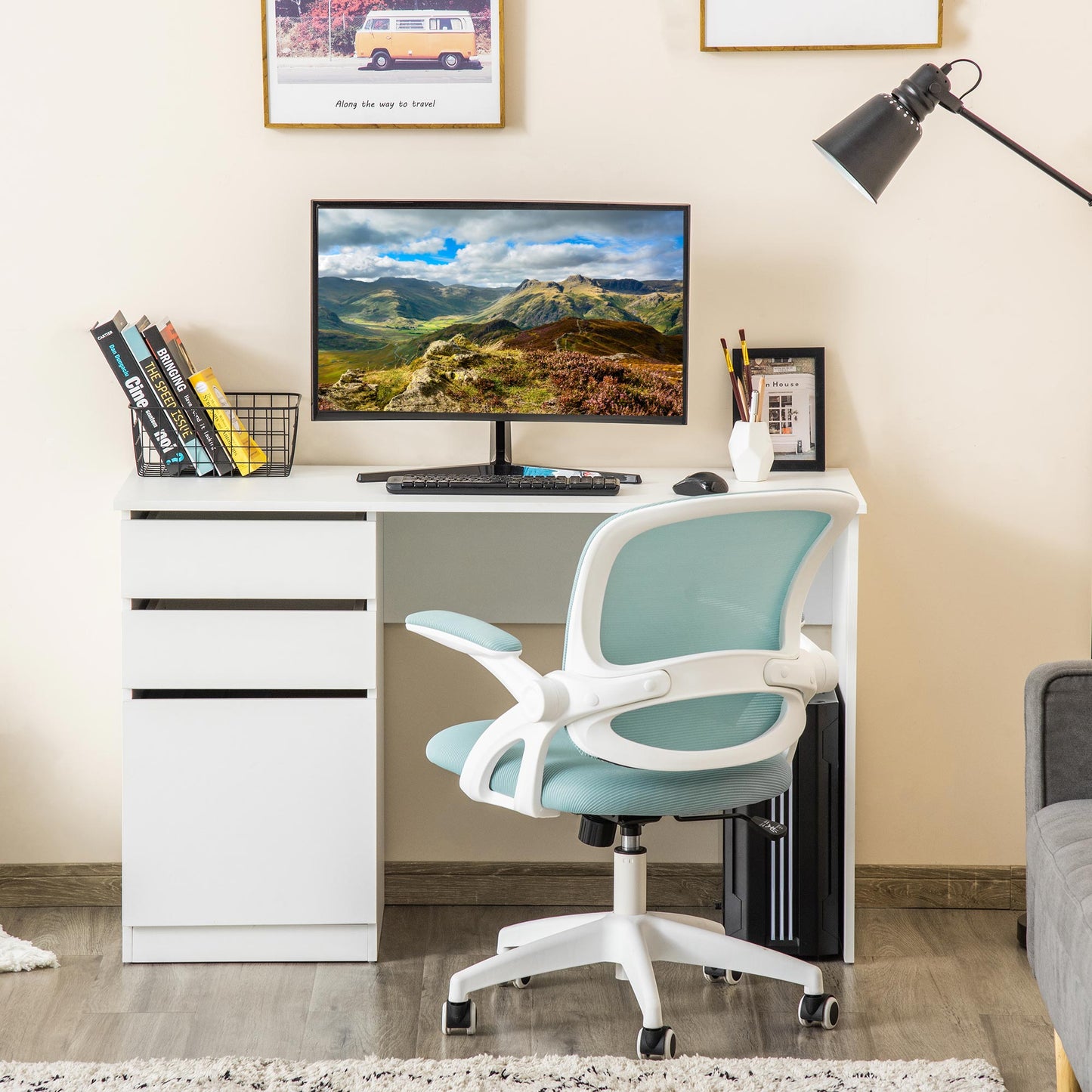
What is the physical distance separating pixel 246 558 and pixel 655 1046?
1033 millimetres

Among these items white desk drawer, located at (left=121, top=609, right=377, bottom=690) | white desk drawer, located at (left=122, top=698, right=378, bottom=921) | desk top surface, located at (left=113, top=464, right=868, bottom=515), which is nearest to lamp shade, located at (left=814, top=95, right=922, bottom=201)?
desk top surface, located at (left=113, top=464, right=868, bottom=515)

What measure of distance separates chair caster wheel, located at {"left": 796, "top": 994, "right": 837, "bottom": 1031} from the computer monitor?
40.2 inches

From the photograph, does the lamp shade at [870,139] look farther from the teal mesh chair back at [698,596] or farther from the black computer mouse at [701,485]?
the teal mesh chair back at [698,596]

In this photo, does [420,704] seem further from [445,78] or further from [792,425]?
[445,78]

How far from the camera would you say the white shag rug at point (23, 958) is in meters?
2.14

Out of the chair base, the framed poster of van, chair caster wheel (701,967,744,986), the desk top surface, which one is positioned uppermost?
the framed poster of van

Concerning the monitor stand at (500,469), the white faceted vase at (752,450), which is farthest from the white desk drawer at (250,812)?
the white faceted vase at (752,450)

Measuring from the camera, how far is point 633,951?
1902mm

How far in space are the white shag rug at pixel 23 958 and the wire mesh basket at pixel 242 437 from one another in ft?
2.94

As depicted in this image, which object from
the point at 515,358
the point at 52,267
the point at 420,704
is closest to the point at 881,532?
the point at 515,358

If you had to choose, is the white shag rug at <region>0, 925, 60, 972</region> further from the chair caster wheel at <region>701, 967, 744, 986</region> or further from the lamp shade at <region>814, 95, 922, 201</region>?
the lamp shade at <region>814, 95, 922, 201</region>

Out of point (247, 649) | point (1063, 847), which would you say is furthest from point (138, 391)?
point (1063, 847)

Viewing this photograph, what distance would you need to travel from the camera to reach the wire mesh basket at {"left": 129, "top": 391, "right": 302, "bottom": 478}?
2.24 meters

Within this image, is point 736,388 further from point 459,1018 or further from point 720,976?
point 459,1018
